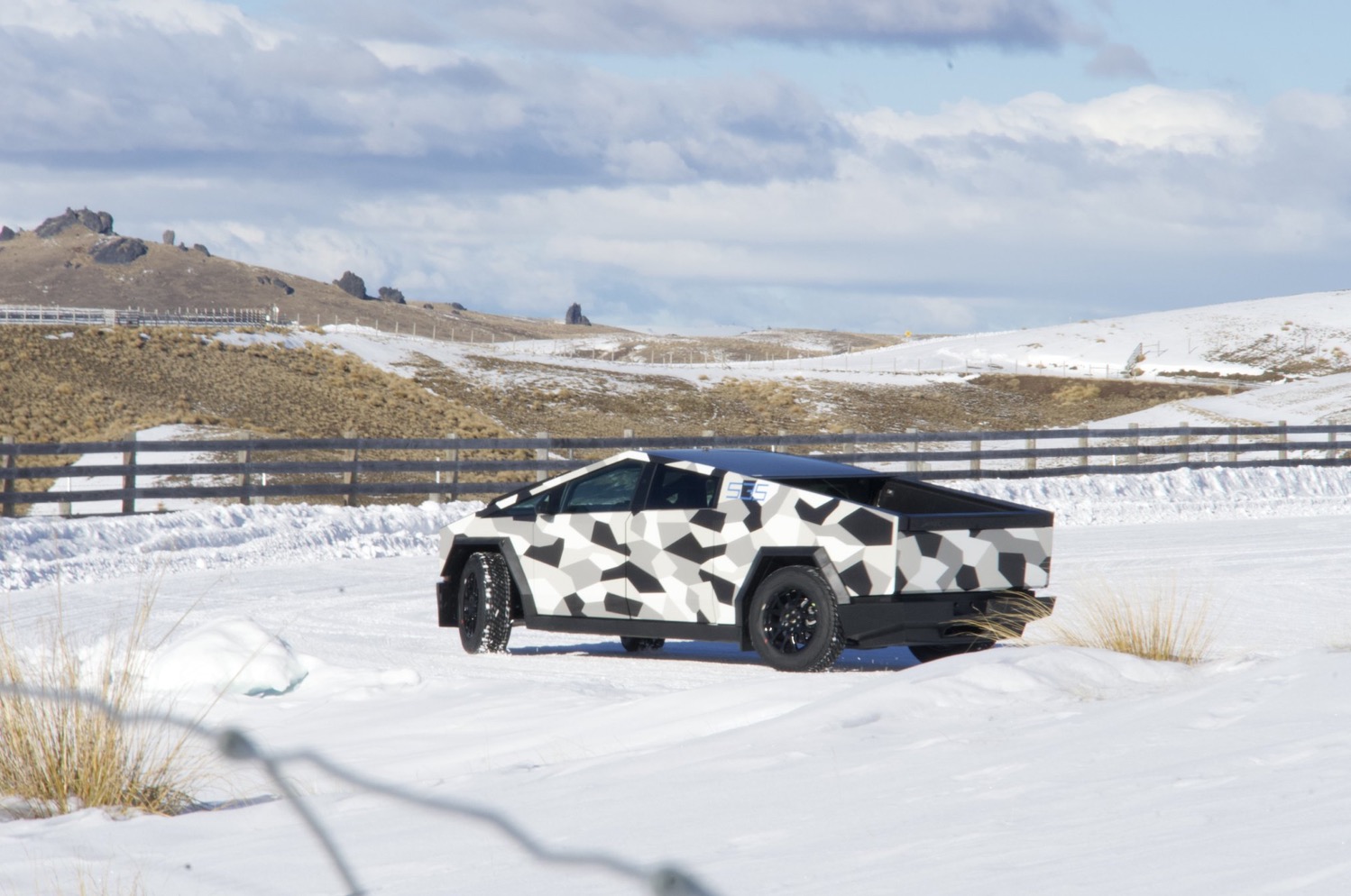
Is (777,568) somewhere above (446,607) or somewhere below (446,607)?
above

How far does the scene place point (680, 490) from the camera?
9.99 m

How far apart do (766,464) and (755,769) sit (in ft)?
14.2

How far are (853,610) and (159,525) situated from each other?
11.6 m

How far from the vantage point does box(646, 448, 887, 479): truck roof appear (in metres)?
9.73

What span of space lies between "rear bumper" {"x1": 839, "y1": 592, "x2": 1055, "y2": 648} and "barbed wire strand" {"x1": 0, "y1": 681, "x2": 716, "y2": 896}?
335 cm

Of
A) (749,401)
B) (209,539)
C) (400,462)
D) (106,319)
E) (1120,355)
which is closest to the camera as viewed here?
(209,539)

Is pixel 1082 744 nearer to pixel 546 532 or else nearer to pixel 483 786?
pixel 483 786

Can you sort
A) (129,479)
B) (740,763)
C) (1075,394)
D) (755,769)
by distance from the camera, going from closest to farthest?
(755,769) < (740,763) < (129,479) < (1075,394)

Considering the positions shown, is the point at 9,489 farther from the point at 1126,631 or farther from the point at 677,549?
the point at 1126,631

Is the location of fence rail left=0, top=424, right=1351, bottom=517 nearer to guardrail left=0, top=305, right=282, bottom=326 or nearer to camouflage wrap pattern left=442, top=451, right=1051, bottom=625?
camouflage wrap pattern left=442, top=451, right=1051, bottom=625

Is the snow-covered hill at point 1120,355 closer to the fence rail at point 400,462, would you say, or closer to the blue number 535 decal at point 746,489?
the fence rail at point 400,462

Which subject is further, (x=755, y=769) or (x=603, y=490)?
(x=603, y=490)

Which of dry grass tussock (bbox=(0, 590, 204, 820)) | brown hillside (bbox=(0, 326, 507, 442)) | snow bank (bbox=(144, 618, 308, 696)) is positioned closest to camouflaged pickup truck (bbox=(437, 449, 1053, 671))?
snow bank (bbox=(144, 618, 308, 696))

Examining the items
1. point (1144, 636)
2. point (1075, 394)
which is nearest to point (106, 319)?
point (1075, 394)
